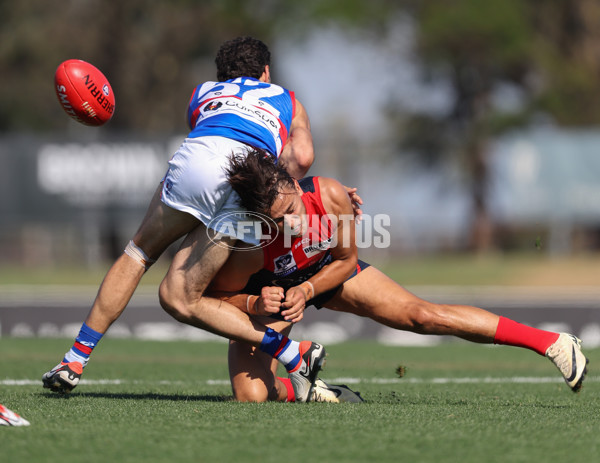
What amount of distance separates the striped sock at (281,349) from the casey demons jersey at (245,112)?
1.05 m

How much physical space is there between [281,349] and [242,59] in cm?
184

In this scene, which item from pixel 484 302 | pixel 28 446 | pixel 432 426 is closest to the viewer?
pixel 28 446

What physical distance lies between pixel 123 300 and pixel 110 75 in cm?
2741

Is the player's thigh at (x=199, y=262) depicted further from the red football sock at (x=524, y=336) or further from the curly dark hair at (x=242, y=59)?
the red football sock at (x=524, y=336)

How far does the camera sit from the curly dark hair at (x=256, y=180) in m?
4.88

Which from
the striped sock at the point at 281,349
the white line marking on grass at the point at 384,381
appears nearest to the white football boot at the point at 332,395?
the striped sock at the point at 281,349

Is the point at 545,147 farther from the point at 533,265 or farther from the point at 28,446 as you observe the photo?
the point at 28,446

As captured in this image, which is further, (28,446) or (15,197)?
(15,197)

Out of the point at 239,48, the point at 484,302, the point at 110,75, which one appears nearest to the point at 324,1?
the point at 110,75

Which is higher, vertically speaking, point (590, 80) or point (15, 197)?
point (590, 80)

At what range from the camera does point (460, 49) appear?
26953 mm

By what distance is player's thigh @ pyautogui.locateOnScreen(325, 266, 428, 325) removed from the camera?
5.39 metres

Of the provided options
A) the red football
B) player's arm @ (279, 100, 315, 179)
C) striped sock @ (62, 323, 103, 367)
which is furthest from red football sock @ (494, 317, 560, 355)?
the red football

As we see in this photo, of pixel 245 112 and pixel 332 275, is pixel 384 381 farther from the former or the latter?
pixel 245 112
